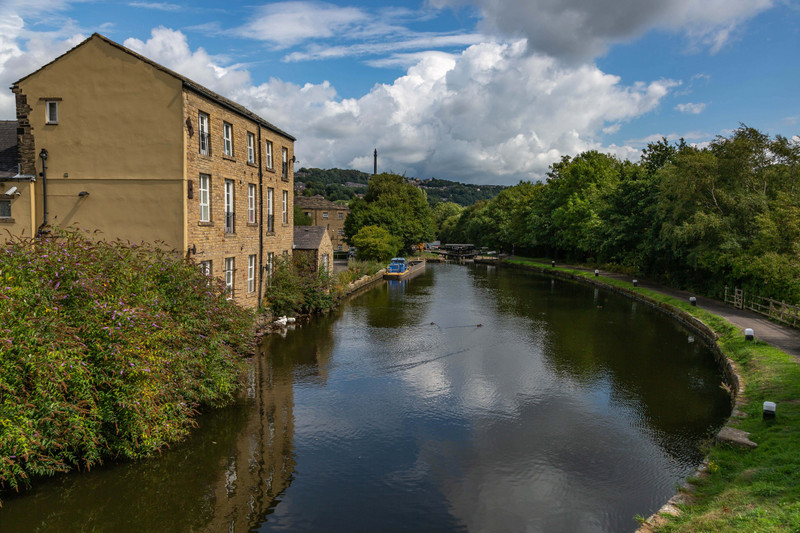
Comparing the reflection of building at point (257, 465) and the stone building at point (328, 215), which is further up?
the stone building at point (328, 215)

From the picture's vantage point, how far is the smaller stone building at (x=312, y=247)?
96.8 ft

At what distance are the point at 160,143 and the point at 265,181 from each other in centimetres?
758

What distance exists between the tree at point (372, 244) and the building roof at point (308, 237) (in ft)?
76.6

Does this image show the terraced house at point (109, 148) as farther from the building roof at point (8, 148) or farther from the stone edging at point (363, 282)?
the stone edging at point (363, 282)

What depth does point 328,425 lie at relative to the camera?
42.9 feet

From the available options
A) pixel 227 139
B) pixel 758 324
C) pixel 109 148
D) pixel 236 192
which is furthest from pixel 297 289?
pixel 758 324

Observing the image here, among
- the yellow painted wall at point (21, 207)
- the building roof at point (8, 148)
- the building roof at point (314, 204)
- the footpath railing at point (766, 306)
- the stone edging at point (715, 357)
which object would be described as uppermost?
the building roof at point (314, 204)

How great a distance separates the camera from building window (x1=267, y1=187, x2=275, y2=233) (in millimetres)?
26125

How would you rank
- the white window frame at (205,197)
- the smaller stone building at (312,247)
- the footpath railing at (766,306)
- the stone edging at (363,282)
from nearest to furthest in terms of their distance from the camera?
the white window frame at (205,197) < the footpath railing at (766,306) < the smaller stone building at (312,247) < the stone edging at (363,282)

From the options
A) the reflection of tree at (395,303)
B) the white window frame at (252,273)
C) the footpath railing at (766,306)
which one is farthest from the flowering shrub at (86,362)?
the footpath railing at (766,306)

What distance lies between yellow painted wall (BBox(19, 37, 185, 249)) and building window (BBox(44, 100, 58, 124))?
0.48ft

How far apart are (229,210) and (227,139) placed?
9.67ft

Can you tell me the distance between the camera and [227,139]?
21.8 meters

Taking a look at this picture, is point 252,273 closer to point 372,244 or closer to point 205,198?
point 205,198
